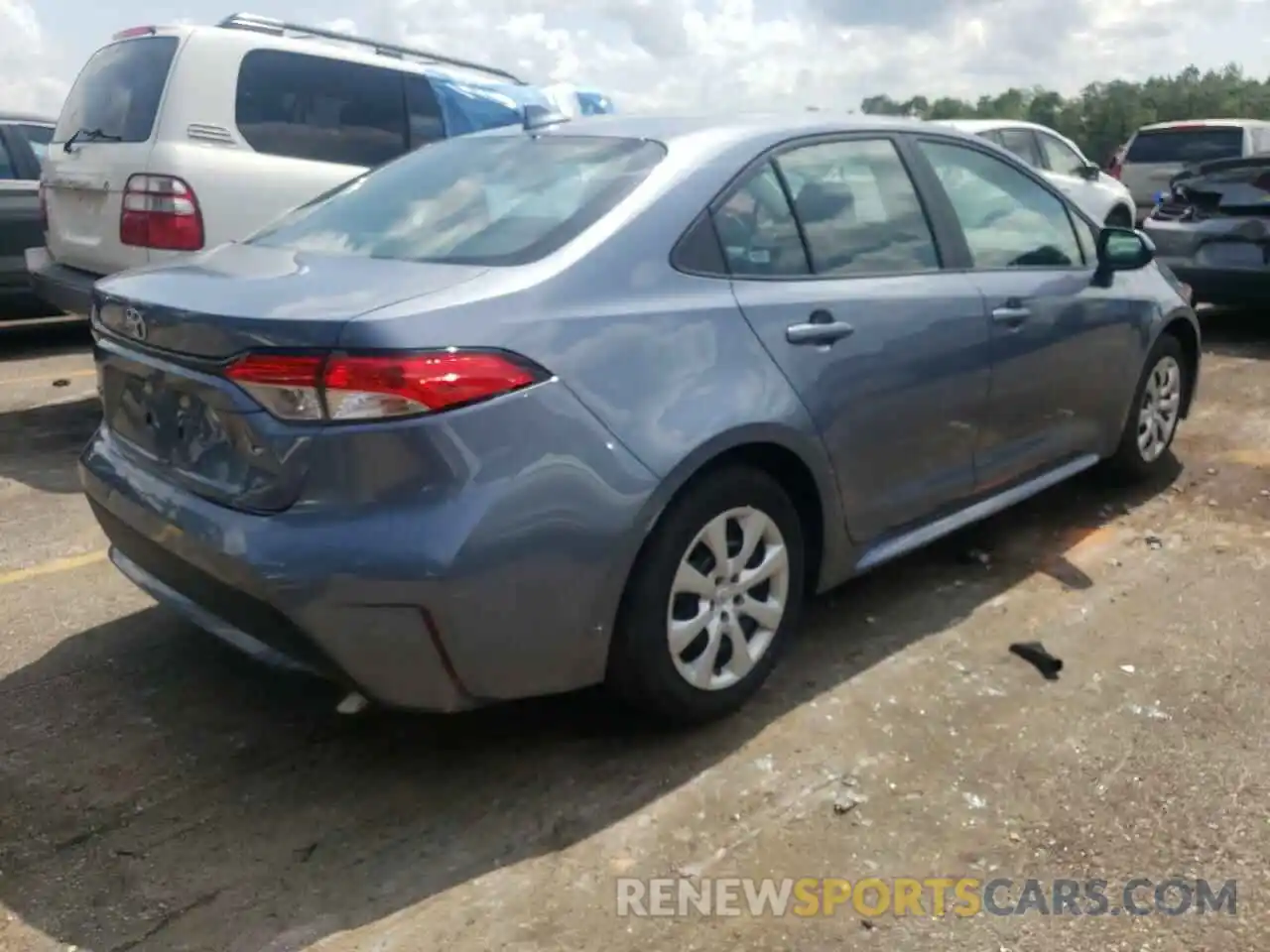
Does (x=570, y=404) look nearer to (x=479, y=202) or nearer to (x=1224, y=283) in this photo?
(x=479, y=202)

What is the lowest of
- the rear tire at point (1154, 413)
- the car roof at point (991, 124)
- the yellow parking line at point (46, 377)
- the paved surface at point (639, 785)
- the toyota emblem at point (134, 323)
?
the yellow parking line at point (46, 377)

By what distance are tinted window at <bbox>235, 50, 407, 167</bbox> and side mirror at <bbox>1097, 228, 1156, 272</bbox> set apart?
365 cm

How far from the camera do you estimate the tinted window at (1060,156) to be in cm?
1221

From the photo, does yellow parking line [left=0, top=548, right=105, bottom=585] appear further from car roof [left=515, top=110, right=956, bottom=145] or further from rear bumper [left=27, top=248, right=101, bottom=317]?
car roof [left=515, top=110, right=956, bottom=145]

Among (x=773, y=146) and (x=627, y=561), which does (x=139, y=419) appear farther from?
(x=773, y=146)

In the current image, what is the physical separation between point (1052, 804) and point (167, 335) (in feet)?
7.75

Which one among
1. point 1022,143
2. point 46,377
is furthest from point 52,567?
point 1022,143

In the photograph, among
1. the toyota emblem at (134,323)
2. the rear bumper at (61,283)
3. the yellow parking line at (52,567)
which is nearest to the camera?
the toyota emblem at (134,323)

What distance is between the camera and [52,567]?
13.9 ft

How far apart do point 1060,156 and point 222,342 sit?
37.8 feet

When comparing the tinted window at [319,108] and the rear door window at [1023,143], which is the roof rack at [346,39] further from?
the rear door window at [1023,143]

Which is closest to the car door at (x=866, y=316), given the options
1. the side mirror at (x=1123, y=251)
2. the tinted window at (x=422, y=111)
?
the side mirror at (x=1123, y=251)

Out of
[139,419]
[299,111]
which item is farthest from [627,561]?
[299,111]

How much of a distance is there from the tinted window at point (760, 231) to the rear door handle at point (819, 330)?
15 centimetres
